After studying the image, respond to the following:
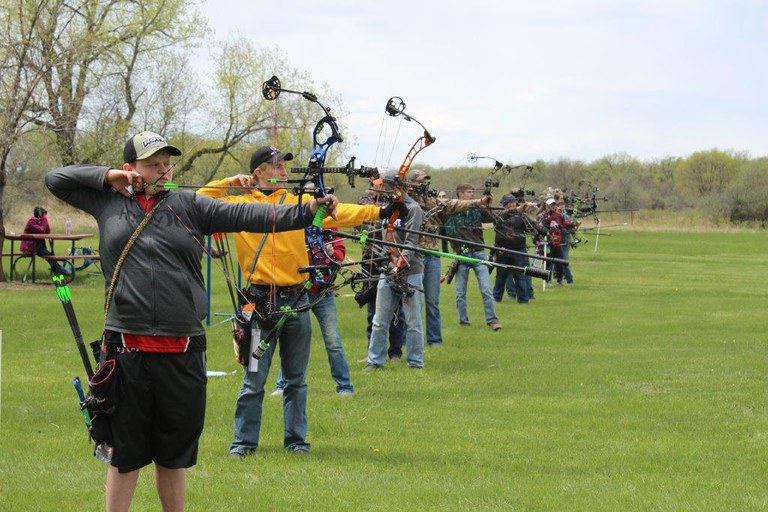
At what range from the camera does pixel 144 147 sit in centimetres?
543

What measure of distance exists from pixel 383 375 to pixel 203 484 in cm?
525

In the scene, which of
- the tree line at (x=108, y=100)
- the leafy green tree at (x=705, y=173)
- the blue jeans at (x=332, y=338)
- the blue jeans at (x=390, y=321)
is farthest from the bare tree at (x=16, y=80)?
the leafy green tree at (x=705, y=173)

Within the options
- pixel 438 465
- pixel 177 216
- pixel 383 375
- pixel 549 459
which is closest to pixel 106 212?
pixel 177 216

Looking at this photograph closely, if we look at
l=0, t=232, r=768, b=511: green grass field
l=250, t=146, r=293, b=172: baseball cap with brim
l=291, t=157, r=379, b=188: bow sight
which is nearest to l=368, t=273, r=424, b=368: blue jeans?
l=0, t=232, r=768, b=511: green grass field

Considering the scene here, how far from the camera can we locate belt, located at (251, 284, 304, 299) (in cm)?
788

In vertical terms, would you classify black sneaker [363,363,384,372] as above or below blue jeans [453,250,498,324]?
below

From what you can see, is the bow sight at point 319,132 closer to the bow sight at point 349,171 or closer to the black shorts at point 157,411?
the bow sight at point 349,171

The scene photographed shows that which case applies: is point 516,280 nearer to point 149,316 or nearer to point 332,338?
point 332,338

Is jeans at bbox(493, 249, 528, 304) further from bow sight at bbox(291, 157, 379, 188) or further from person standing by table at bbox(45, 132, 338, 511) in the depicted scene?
person standing by table at bbox(45, 132, 338, 511)

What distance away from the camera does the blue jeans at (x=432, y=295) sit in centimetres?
1432

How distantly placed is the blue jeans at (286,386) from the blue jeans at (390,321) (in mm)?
4434

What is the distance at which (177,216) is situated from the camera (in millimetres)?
5449

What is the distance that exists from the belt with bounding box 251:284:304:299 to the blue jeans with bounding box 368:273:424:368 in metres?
4.43

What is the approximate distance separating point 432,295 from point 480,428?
18.1 feet
